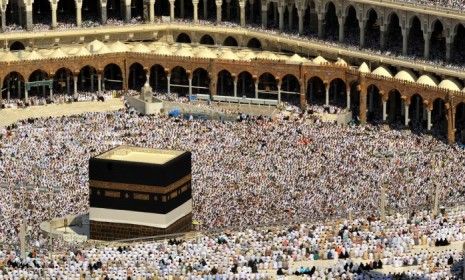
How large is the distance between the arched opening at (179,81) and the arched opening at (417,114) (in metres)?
19.9

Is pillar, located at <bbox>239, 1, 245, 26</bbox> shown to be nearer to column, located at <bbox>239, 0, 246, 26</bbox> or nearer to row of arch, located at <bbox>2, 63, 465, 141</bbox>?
column, located at <bbox>239, 0, 246, 26</bbox>

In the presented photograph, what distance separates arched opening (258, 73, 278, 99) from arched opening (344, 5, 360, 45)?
25.0ft

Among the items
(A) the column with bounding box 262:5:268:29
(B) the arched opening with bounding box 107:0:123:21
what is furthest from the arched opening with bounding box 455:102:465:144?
(B) the arched opening with bounding box 107:0:123:21

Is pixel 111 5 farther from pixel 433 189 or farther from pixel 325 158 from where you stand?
pixel 433 189

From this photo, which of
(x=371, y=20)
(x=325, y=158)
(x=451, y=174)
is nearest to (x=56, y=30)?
(x=371, y=20)

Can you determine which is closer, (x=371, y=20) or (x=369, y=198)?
(x=369, y=198)

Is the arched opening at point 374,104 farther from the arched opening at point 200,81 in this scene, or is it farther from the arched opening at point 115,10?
the arched opening at point 115,10

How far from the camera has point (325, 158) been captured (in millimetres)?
103812

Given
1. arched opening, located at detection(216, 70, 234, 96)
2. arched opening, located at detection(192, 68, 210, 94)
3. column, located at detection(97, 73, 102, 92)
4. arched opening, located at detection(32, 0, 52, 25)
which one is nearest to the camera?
column, located at detection(97, 73, 102, 92)

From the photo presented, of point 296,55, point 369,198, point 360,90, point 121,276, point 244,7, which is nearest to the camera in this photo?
point 121,276

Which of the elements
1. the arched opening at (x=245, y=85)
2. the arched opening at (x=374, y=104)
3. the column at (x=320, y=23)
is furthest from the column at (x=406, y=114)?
the column at (x=320, y=23)

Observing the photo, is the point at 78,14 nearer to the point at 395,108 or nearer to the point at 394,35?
the point at 394,35

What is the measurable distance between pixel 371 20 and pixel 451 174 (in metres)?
32.6

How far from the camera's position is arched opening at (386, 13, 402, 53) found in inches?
4872
